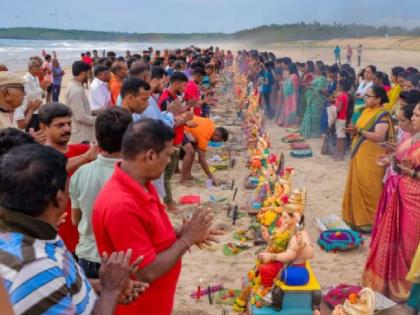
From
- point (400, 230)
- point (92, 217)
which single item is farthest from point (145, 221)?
point (400, 230)

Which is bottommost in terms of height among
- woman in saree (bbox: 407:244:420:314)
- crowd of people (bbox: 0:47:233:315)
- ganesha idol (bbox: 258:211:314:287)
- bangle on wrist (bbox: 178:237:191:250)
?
woman in saree (bbox: 407:244:420:314)

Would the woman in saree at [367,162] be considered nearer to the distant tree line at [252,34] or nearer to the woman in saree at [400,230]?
the woman in saree at [400,230]

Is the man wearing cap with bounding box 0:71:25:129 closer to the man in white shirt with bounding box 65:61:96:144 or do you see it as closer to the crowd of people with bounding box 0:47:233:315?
the crowd of people with bounding box 0:47:233:315

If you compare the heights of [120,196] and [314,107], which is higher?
[120,196]

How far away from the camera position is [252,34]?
114250 mm

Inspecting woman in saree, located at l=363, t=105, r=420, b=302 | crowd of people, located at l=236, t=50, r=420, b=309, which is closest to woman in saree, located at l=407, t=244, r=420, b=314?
crowd of people, located at l=236, t=50, r=420, b=309

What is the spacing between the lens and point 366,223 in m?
5.65

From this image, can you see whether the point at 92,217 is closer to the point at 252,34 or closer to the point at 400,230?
the point at 400,230

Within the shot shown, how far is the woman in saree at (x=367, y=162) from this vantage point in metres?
5.18

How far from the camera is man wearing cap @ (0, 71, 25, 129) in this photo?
3.79 metres

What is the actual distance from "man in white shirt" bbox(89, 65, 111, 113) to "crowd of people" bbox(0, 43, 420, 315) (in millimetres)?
18

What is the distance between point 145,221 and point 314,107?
9291 millimetres

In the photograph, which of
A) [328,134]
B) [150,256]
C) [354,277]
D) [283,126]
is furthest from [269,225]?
[283,126]

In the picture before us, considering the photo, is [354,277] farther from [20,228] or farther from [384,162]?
[20,228]
